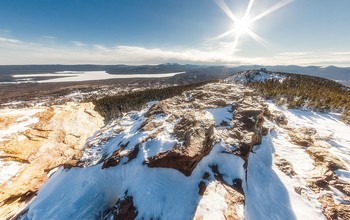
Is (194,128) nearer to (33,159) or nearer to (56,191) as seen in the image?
(56,191)

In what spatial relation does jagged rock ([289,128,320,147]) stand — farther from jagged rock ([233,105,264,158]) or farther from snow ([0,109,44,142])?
snow ([0,109,44,142])

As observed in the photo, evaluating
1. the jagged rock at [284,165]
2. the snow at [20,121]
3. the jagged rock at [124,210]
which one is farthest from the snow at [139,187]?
the snow at [20,121]

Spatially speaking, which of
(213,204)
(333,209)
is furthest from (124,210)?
(333,209)

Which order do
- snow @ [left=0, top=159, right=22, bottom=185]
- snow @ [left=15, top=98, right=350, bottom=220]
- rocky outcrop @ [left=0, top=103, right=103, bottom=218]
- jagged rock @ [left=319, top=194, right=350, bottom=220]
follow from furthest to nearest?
snow @ [left=0, top=159, right=22, bottom=185], rocky outcrop @ [left=0, top=103, right=103, bottom=218], jagged rock @ [left=319, top=194, right=350, bottom=220], snow @ [left=15, top=98, right=350, bottom=220]

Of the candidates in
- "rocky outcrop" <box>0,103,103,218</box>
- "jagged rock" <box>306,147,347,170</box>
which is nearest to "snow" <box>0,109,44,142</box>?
"rocky outcrop" <box>0,103,103,218</box>

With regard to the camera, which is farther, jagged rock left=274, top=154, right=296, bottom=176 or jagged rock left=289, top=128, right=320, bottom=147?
jagged rock left=289, top=128, right=320, bottom=147

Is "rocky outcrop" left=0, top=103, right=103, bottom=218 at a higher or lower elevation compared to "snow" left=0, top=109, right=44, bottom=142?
lower

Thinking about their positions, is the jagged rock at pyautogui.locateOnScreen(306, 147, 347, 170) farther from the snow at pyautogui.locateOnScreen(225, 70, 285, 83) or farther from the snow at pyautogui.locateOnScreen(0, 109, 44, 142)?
the snow at pyautogui.locateOnScreen(225, 70, 285, 83)

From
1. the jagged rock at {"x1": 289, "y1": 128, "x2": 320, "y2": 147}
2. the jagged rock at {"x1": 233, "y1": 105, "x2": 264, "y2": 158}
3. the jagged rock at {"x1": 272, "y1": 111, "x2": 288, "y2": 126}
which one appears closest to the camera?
the jagged rock at {"x1": 233, "y1": 105, "x2": 264, "y2": 158}

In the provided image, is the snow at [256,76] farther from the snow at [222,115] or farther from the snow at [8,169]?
the snow at [8,169]

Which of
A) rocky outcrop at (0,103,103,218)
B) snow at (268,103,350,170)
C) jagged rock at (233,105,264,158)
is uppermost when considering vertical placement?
jagged rock at (233,105,264,158)

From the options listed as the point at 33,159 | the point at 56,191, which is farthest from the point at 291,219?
the point at 33,159
